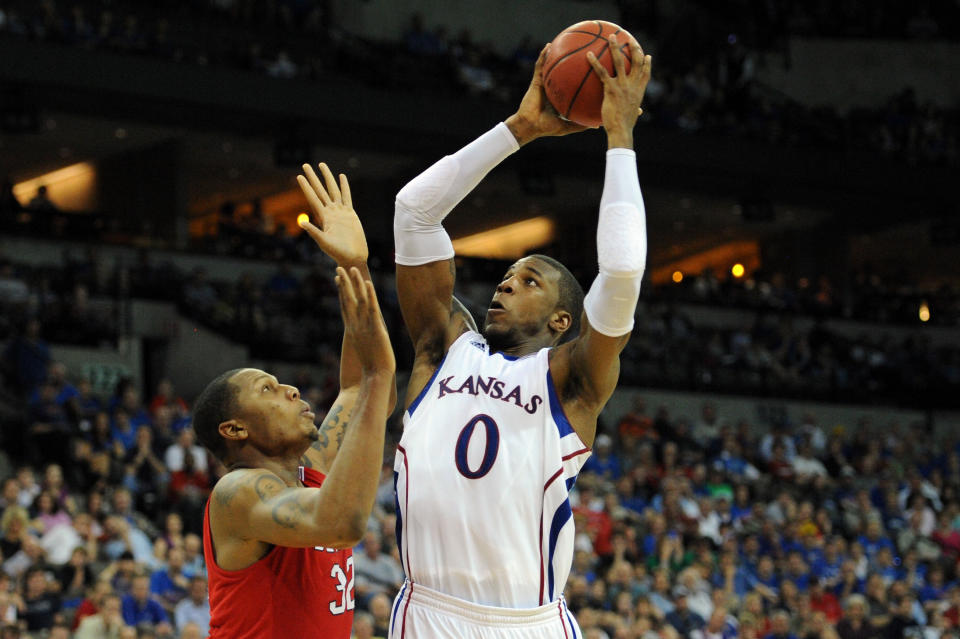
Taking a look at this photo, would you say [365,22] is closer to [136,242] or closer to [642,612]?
[136,242]

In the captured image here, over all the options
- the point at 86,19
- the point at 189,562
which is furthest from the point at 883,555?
the point at 86,19

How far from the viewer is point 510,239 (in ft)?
98.4

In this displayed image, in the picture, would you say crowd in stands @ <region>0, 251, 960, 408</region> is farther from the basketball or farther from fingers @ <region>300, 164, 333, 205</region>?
fingers @ <region>300, 164, 333, 205</region>

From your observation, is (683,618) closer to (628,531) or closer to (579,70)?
(628,531)

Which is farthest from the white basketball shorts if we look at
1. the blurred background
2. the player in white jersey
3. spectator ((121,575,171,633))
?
spectator ((121,575,171,633))

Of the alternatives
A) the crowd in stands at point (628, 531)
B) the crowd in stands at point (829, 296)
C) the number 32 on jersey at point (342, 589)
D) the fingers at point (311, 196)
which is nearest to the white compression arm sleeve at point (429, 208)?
the fingers at point (311, 196)

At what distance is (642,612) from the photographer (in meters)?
12.5

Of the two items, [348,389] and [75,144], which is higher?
[75,144]

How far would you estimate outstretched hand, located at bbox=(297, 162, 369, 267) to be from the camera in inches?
168

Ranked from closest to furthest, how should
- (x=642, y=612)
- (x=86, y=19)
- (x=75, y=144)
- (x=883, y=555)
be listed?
1. (x=642, y=612)
2. (x=883, y=555)
3. (x=86, y=19)
4. (x=75, y=144)

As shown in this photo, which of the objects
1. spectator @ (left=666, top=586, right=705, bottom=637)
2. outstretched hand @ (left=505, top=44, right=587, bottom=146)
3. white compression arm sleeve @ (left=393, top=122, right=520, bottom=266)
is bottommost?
spectator @ (left=666, top=586, right=705, bottom=637)

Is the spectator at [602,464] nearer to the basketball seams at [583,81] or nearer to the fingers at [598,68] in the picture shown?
the basketball seams at [583,81]

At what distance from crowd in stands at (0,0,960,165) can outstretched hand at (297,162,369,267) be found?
51.6 ft

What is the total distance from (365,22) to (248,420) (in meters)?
21.9
